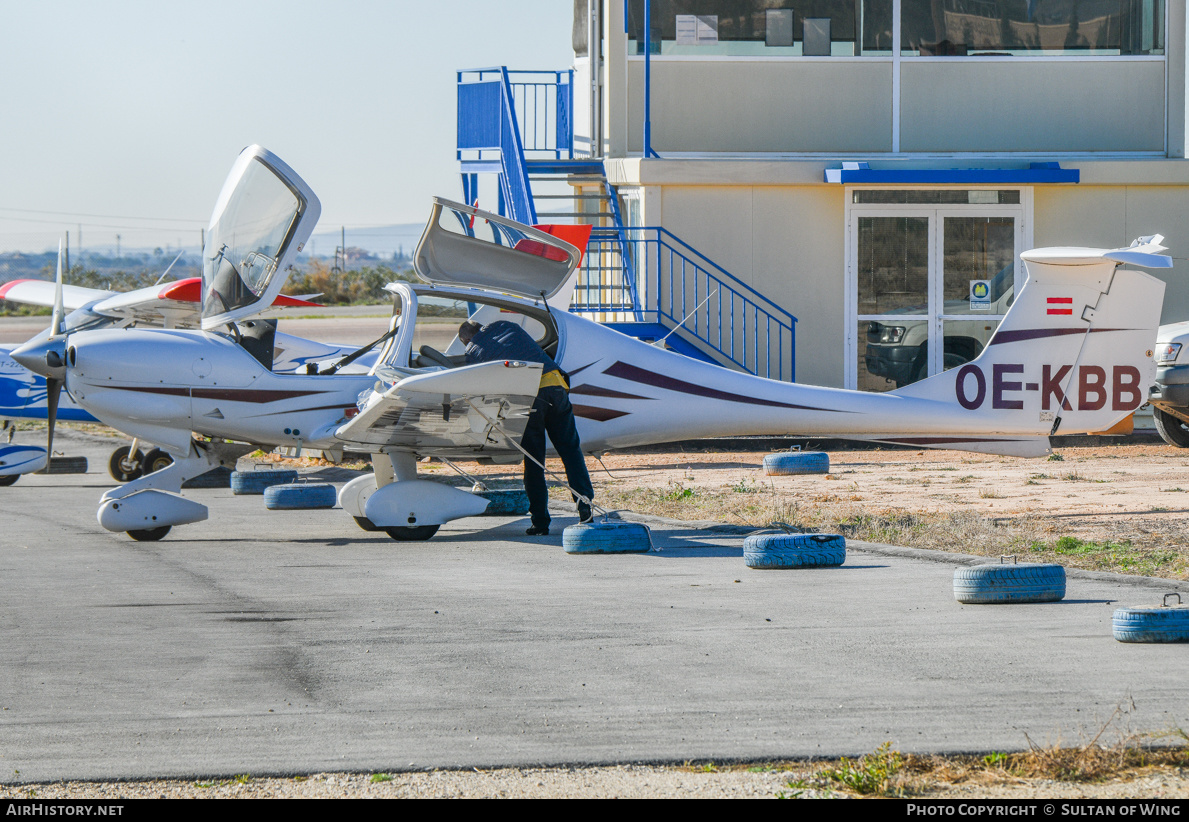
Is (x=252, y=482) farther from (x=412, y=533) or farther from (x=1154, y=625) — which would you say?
(x=1154, y=625)

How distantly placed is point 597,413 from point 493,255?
160 centimetres

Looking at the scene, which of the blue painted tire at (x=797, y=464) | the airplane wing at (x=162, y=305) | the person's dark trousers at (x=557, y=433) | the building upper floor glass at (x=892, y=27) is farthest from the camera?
the building upper floor glass at (x=892, y=27)

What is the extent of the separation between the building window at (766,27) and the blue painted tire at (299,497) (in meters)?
9.21

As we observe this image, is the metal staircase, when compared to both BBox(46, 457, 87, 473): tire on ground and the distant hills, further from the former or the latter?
the distant hills

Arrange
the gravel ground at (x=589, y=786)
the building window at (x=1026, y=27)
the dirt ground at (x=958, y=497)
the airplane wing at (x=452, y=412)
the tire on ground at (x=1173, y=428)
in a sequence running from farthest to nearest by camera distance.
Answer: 1. the building window at (x=1026, y=27)
2. the tire on ground at (x=1173, y=428)
3. the airplane wing at (x=452, y=412)
4. the dirt ground at (x=958, y=497)
5. the gravel ground at (x=589, y=786)

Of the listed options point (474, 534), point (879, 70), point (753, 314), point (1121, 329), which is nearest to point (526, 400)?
point (474, 534)

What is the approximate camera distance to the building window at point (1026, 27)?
1869 centimetres

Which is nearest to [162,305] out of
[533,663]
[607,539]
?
[607,539]

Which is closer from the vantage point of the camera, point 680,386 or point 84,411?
point 680,386

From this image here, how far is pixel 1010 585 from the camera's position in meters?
6.82

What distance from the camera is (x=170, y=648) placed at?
6.09 meters

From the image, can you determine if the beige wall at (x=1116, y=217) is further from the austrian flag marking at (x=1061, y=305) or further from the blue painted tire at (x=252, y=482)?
the blue painted tire at (x=252, y=482)

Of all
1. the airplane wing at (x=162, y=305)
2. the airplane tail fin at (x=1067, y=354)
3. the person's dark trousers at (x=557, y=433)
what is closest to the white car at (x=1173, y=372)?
the airplane tail fin at (x=1067, y=354)

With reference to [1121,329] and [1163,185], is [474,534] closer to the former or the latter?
[1121,329]
